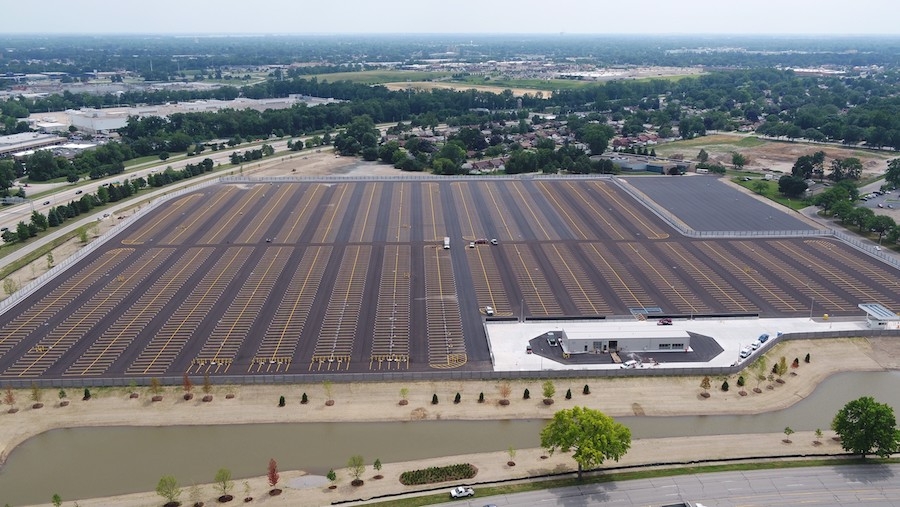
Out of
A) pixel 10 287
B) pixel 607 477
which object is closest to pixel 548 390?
pixel 607 477

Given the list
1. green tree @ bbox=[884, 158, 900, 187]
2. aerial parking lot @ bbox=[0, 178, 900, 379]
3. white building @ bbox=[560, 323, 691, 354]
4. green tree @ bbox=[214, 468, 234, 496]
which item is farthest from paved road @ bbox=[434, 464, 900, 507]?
green tree @ bbox=[884, 158, 900, 187]

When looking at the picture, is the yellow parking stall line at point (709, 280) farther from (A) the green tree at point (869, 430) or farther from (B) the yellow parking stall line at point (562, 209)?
(A) the green tree at point (869, 430)

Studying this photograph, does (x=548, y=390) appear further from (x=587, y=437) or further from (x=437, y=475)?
(x=437, y=475)

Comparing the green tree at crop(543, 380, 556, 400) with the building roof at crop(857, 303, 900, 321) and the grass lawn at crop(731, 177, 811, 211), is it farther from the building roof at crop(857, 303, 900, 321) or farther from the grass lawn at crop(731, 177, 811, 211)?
the grass lawn at crop(731, 177, 811, 211)

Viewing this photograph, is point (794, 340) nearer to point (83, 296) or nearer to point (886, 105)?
point (83, 296)

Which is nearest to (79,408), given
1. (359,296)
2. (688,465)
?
(359,296)
